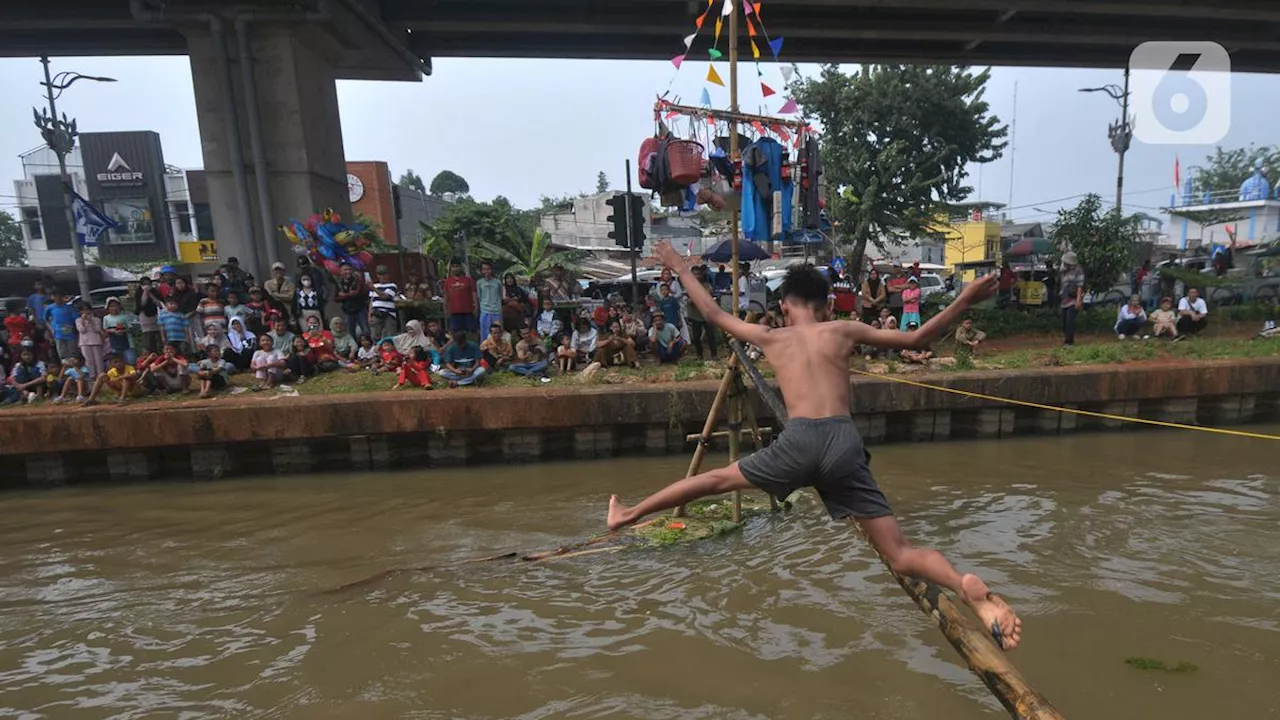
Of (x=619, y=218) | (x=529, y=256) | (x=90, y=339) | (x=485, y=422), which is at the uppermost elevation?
(x=619, y=218)

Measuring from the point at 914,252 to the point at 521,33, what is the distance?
31.4 meters

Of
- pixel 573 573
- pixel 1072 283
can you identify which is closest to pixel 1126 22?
pixel 1072 283

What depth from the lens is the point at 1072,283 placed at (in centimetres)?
1033

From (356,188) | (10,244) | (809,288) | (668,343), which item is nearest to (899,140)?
(668,343)

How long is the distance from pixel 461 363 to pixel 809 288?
22.1ft

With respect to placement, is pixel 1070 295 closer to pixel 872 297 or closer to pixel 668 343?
pixel 872 297

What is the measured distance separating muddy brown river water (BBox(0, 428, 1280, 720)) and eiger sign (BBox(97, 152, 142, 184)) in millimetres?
35243

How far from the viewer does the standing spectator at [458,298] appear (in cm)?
977

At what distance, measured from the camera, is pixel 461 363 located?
8.94 metres

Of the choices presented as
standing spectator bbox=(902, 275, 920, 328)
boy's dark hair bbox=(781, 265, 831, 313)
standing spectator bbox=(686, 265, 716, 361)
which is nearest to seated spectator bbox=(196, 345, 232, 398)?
standing spectator bbox=(686, 265, 716, 361)

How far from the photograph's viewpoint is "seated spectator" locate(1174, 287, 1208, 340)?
10.7m

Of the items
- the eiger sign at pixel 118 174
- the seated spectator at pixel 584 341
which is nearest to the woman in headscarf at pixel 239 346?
the seated spectator at pixel 584 341

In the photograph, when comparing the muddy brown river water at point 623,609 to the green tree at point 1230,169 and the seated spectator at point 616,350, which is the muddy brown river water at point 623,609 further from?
the green tree at point 1230,169

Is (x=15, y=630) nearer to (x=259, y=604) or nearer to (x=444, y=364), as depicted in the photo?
(x=259, y=604)
